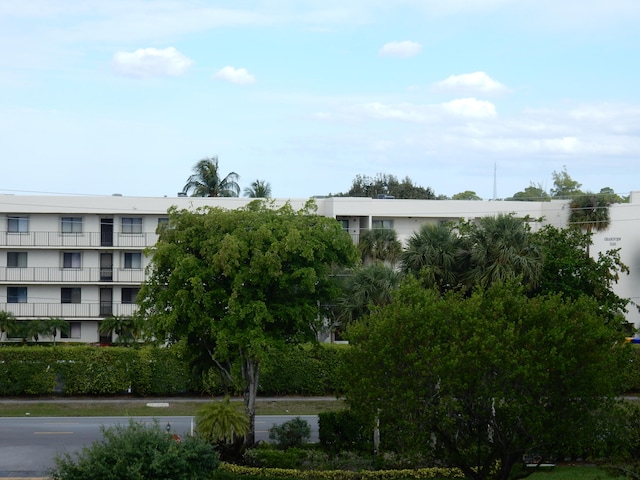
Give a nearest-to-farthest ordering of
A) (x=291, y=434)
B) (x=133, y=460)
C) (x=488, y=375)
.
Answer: (x=133, y=460) < (x=488, y=375) < (x=291, y=434)

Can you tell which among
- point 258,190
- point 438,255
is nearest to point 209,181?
point 258,190

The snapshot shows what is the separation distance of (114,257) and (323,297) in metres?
28.8

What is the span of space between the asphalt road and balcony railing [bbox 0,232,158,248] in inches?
741

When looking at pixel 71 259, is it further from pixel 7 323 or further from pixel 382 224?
pixel 382 224

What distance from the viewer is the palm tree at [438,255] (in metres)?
36.9

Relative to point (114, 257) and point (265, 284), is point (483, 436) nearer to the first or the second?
point (265, 284)

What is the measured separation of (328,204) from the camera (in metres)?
58.7

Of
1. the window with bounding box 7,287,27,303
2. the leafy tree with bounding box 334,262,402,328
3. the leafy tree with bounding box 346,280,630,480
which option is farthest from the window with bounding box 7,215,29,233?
the leafy tree with bounding box 346,280,630,480

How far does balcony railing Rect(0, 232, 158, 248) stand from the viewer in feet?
184

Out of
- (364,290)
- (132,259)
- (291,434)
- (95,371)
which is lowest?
(291,434)

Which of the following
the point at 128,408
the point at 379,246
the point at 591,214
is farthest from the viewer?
the point at 591,214

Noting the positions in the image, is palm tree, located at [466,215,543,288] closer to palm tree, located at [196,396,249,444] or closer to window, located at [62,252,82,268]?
palm tree, located at [196,396,249,444]

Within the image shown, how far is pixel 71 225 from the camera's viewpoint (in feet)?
187

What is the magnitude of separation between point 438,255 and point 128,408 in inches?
615
